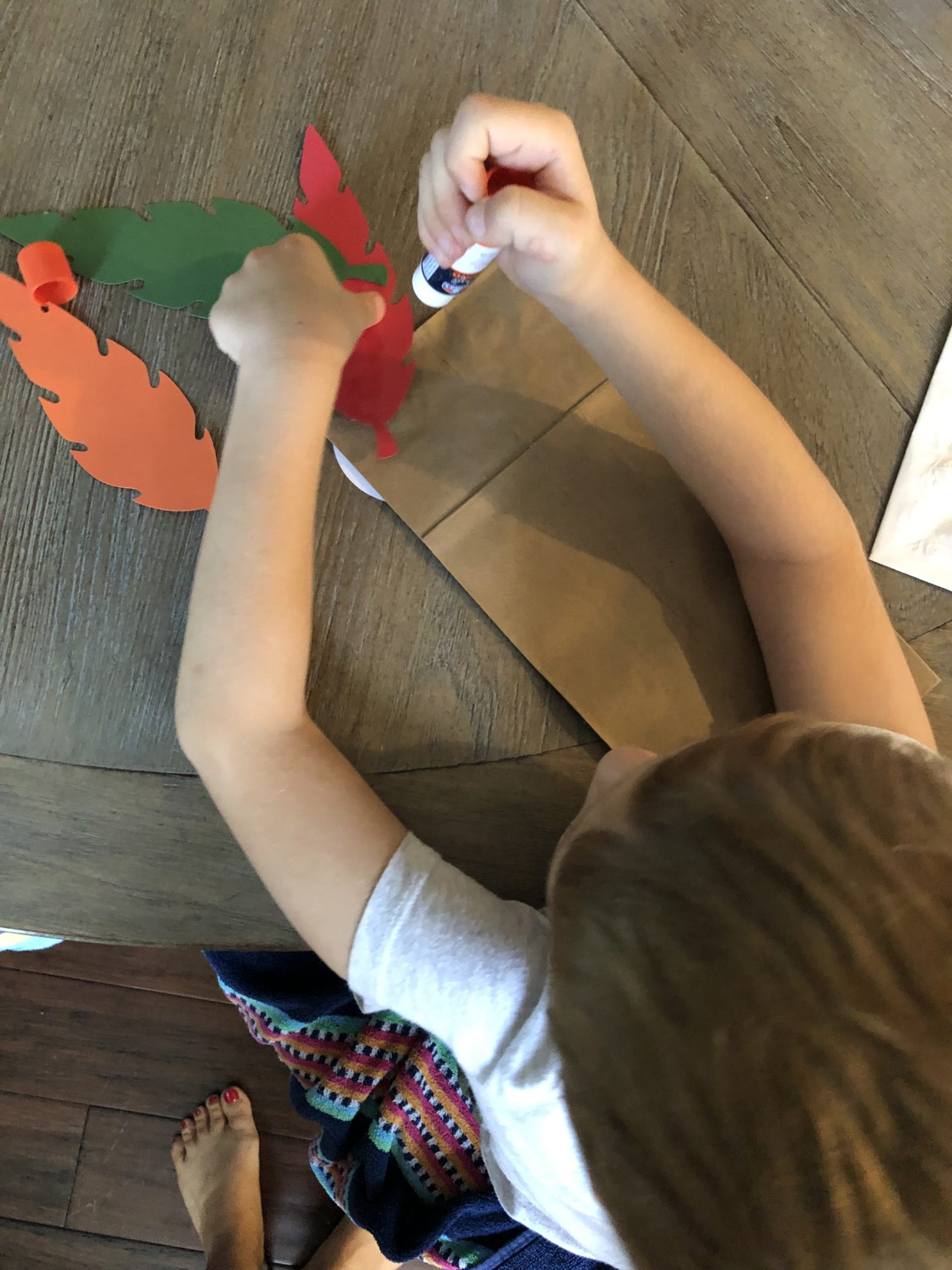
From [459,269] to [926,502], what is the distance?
0.40 meters

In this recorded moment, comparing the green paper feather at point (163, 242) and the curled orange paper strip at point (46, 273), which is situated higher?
the green paper feather at point (163, 242)

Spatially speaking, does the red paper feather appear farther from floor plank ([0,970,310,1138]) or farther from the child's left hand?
floor plank ([0,970,310,1138])

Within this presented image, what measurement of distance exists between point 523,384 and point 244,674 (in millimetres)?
296

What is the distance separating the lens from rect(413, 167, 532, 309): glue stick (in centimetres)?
52

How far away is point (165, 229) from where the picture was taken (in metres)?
0.58

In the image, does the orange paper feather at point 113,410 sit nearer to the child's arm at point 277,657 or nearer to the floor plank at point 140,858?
the child's arm at point 277,657

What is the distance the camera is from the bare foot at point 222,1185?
89 centimetres

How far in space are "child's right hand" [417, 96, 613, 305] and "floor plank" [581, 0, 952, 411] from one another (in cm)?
19

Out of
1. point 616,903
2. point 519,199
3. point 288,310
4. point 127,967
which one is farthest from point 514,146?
point 127,967

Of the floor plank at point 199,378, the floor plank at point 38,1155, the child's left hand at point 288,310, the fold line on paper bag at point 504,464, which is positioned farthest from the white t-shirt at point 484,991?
the floor plank at point 38,1155

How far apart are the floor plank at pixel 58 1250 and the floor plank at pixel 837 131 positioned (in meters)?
1.21

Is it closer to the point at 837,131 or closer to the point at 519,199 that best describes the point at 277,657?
the point at 519,199

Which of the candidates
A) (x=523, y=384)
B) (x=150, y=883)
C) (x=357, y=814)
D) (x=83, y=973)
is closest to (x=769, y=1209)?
(x=357, y=814)

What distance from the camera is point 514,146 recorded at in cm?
49
